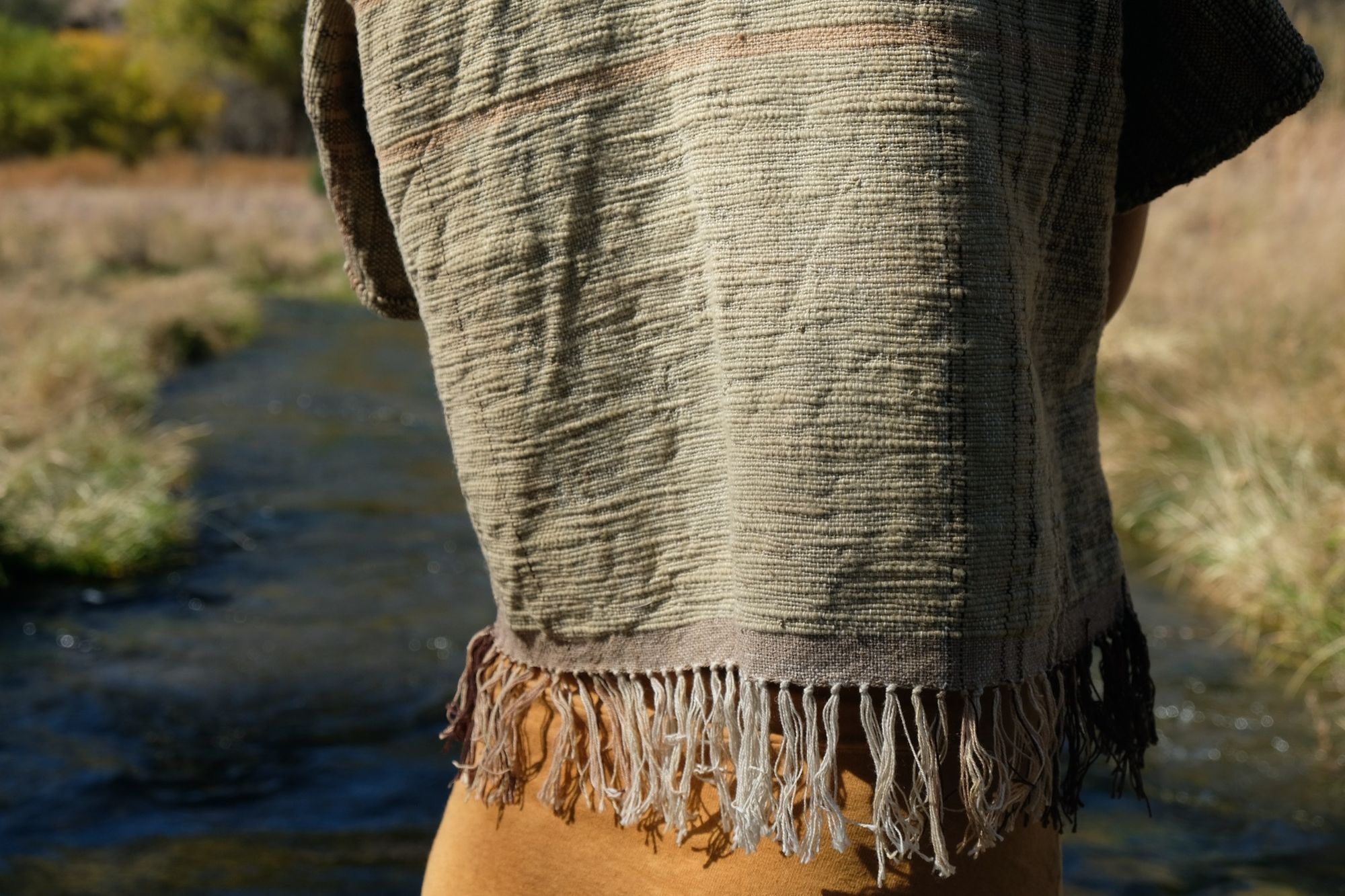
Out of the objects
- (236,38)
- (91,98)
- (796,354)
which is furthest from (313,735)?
(236,38)

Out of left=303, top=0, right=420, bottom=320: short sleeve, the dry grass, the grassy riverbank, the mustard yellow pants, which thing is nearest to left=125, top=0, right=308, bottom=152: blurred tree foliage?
the grassy riverbank

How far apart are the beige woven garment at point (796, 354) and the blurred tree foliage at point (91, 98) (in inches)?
1567

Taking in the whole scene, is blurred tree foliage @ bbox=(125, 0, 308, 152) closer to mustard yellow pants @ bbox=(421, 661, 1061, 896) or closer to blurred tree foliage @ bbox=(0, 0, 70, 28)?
blurred tree foliage @ bbox=(0, 0, 70, 28)

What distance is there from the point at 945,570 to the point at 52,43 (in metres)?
43.2

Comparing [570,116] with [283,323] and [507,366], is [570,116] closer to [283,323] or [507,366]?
[507,366]

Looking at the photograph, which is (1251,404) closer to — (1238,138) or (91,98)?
(1238,138)

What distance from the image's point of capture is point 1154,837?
350 cm

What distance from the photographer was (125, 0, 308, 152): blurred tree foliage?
38.8 meters

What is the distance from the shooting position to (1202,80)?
126 cm

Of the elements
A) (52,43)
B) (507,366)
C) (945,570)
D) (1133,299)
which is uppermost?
(52,43)

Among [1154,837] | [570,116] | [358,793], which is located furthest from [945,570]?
[358,793]

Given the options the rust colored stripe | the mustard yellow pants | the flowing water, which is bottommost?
the flowing water

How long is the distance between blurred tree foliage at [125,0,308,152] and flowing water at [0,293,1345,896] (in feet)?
115

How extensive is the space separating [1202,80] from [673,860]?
88 cm
